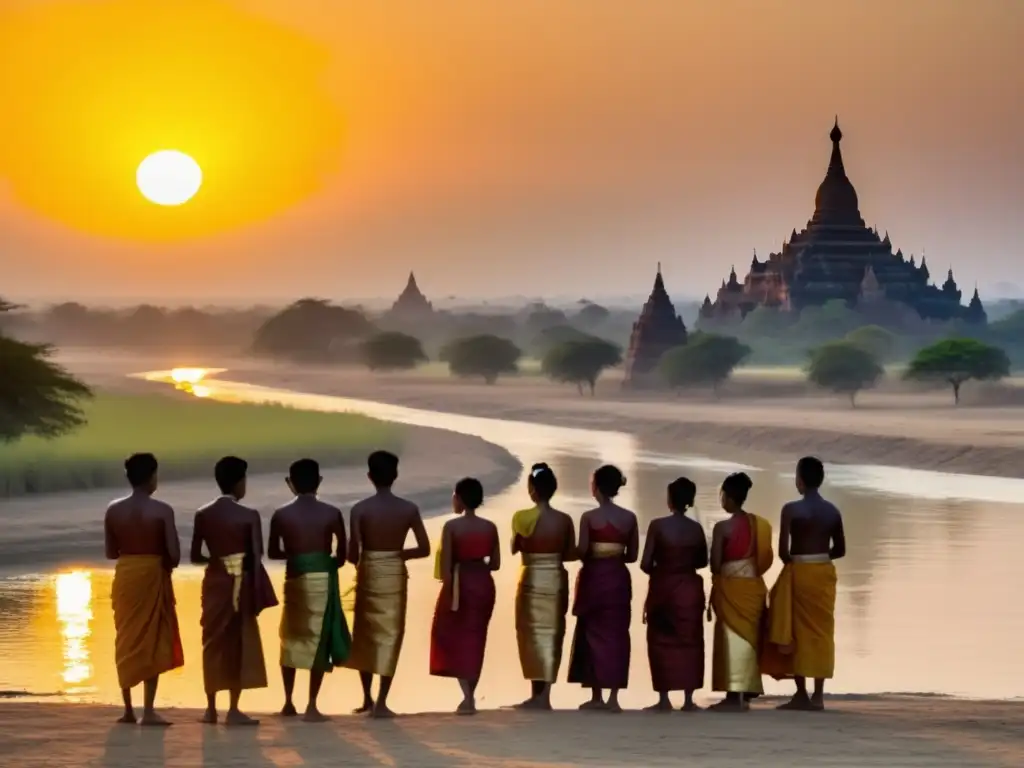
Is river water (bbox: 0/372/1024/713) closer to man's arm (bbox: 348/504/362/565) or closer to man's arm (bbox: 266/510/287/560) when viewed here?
man's arm (bbox: 348/504/362/565)

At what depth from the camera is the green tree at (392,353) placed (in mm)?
112250

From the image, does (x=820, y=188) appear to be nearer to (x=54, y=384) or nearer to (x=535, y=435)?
(x=535, y=435)

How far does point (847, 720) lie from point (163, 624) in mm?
3340


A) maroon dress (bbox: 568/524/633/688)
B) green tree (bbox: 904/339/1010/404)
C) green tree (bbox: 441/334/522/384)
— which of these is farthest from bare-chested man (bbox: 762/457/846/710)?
green tree (bbox: 441/334/522/384)

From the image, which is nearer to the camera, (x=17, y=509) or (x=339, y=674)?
(x=339, y=674)

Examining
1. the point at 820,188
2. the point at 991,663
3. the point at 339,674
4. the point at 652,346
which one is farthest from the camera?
the point at 820,188

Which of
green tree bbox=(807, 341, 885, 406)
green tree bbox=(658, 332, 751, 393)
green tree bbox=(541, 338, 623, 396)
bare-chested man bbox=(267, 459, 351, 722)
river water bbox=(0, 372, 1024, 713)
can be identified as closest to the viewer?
bare-chested man bbox=(267, 459, 351, 722)

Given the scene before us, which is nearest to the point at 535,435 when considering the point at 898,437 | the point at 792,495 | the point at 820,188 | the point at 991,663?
the point at 898,437

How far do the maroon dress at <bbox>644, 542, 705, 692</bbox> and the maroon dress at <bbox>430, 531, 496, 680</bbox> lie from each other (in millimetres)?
849

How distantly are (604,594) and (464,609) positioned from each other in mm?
710

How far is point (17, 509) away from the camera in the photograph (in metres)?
26.4

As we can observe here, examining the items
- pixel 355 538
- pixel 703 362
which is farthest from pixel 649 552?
pixel 703 362

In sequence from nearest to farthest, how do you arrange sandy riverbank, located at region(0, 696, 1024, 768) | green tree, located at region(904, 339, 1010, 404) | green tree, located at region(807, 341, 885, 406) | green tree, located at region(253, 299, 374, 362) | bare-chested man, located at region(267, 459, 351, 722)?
sandy riverbank, located at region(0, 696, 1024, 768) → bare-chested man, located at region(267, 459, 351, 722) → green tree, located at region(904, 339, 1010, 404) → green tree, located at region(807, 341, 885, 406) → green tree, located at region(253, 299, 374, 362)

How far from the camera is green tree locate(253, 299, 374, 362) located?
143 metres
